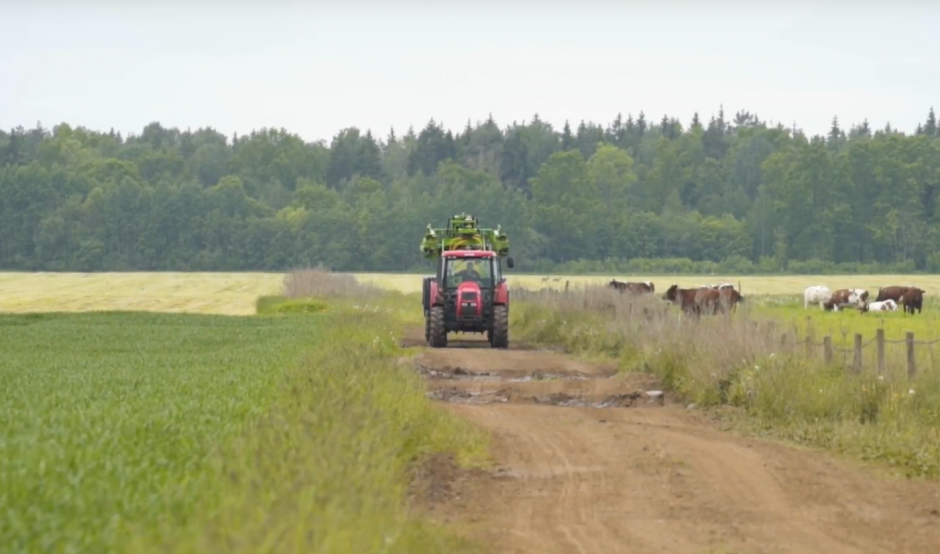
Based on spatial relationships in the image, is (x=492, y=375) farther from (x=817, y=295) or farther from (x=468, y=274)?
(x=817, y=295)

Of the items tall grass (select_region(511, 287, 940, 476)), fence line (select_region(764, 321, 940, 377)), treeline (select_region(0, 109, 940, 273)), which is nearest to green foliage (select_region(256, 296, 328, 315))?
tall grass (select_region(511, 287, 940, 476))

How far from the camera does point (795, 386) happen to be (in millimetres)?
19047

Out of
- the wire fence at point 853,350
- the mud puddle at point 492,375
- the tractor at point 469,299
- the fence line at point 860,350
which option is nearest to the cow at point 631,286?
the tractor at point 469,299

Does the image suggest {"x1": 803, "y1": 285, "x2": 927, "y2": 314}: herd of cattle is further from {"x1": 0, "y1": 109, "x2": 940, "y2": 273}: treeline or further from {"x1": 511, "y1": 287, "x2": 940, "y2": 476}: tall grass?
{"x1": 0, "y1": 109, "x2": 940, "y2": 273}: treeline

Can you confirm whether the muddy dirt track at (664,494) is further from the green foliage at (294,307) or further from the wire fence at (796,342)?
the green foliage at (294,307)

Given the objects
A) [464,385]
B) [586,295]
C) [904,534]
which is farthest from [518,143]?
[904,534]

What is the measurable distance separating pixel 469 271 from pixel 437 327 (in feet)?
5.43

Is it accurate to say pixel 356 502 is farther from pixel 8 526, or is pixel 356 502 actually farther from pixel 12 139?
pixel 12 139

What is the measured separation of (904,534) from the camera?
1193 cm

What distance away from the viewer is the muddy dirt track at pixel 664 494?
455 inches

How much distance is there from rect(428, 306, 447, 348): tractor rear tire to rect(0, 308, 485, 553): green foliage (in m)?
12.6

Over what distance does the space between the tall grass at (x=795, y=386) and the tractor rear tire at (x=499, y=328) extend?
595 cm

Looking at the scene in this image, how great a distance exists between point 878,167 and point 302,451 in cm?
12442

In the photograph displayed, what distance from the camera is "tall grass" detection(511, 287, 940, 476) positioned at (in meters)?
16.5
